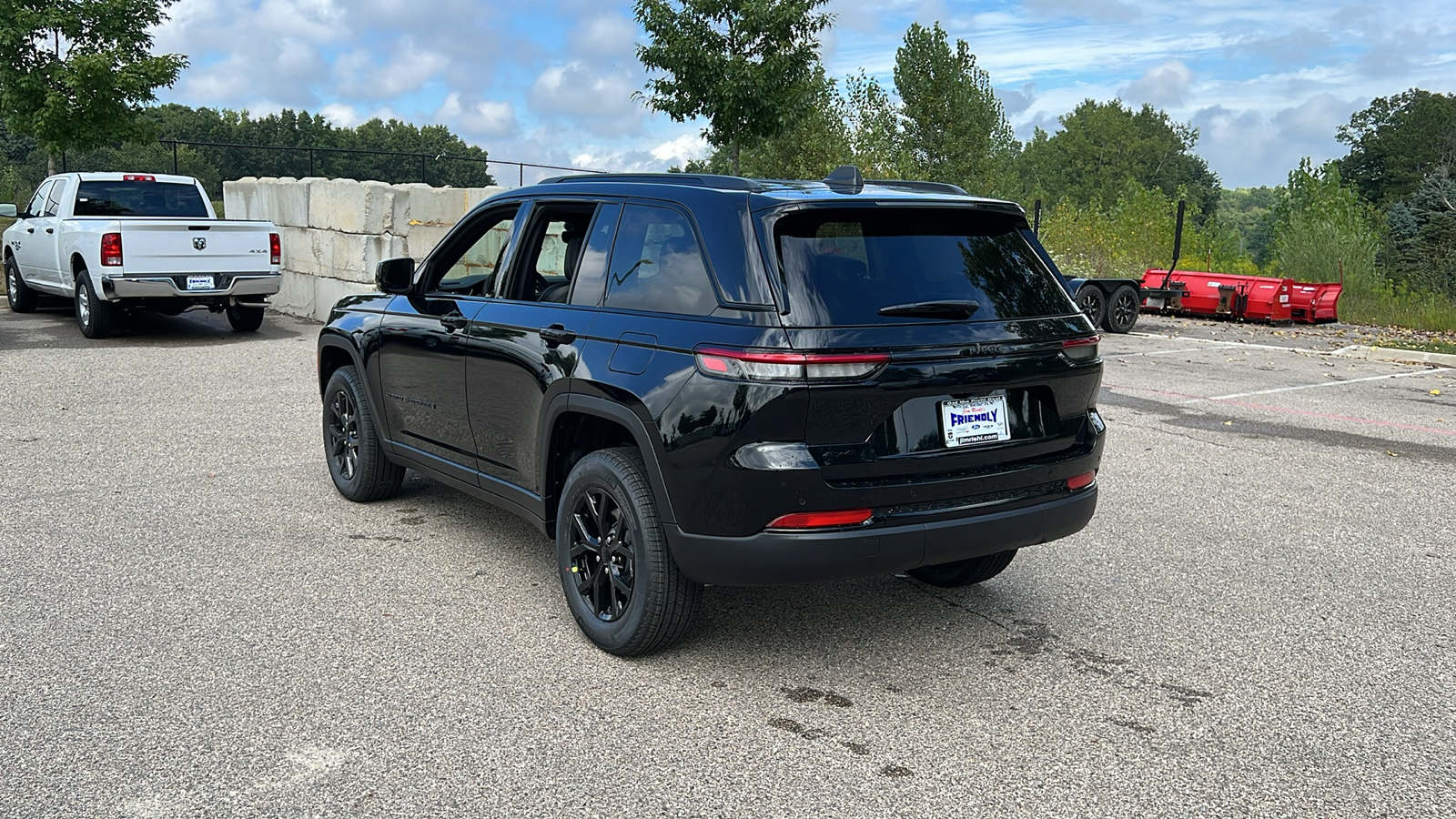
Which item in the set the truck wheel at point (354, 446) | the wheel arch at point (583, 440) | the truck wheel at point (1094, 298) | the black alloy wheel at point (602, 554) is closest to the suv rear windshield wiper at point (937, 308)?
the wheel arch at point (583, 440)

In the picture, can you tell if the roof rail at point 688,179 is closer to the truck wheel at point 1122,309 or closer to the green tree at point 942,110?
the truck wheel at point 1122,309

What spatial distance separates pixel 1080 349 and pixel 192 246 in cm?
1202

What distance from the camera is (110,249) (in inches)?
523

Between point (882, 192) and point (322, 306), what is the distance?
1417cm

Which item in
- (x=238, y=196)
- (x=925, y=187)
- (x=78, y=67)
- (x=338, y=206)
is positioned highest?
(x=78, y=67)

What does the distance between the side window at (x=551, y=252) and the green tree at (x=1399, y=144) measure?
70.4 meters

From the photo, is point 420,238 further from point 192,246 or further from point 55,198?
point 55,198

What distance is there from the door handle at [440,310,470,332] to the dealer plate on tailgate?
7.46 ft

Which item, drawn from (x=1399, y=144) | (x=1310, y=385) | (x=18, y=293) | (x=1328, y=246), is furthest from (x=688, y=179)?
(x=1399, y=144)

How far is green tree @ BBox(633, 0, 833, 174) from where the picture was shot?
20.9 m

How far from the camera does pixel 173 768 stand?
3412 millimetres

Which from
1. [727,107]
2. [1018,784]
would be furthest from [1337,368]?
[1018,784]

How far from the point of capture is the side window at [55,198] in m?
15.0

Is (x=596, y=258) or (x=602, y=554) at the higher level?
(x=596, y=258)
